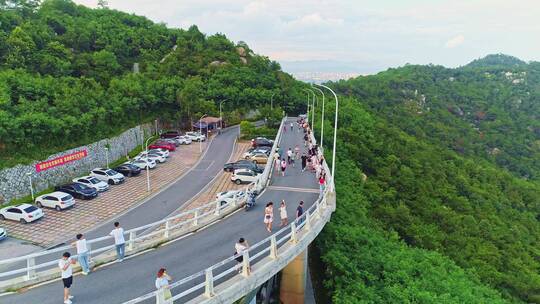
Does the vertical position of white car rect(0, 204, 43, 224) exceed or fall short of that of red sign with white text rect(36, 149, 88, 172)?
it falls short

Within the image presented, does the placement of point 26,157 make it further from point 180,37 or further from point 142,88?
point 180,37

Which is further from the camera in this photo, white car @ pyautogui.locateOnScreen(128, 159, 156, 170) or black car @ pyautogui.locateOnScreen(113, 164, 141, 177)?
white car @ pyautogui.locateOnScreen(128, 159, 156, 170)

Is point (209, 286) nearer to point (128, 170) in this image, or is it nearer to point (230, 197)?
point (230, 197)

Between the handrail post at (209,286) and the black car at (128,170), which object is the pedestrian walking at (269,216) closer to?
the handrail post at (209,286)

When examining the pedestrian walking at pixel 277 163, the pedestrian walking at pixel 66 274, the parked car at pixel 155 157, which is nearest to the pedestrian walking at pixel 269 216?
the pedestrian walking at pixel 66 274

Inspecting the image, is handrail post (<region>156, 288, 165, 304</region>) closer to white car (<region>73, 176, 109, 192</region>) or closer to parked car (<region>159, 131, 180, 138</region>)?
white car (<region>73, 176, 109, 192</region>)

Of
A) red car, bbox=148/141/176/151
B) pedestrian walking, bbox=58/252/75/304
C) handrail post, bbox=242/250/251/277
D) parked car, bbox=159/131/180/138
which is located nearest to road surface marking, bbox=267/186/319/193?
handrail post, bbox=242/250/251/277
